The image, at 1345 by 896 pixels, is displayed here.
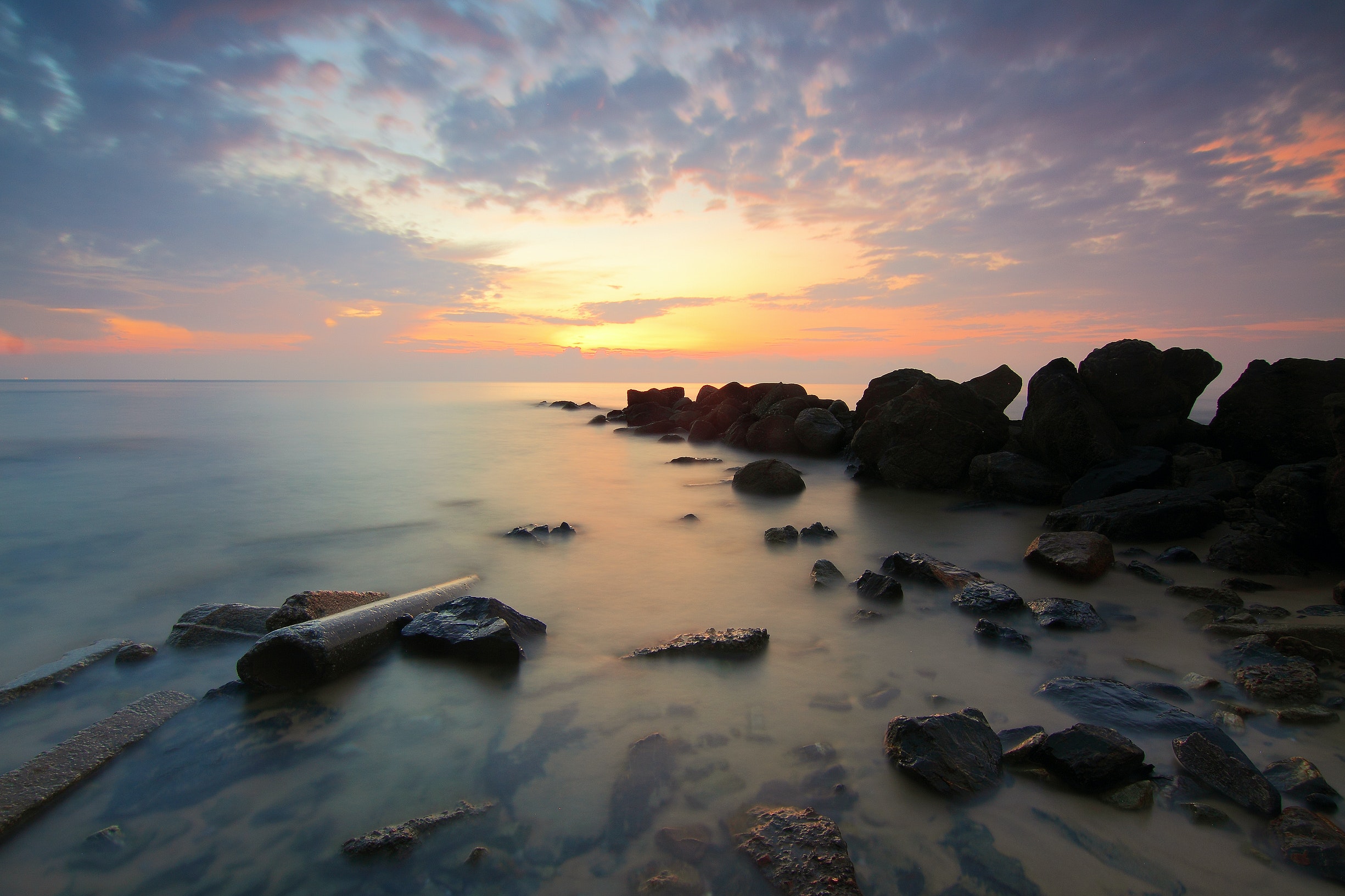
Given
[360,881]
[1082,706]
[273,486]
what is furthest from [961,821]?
[273,486]

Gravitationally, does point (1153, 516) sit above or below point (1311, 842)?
above

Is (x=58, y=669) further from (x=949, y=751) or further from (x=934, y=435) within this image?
(x=934, y=435)

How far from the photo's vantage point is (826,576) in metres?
6.36

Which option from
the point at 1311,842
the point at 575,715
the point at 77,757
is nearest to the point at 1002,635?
the point at 1311,842

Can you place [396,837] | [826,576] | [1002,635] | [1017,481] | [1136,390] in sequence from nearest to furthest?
[396,837]
[1002,635]
[826,576]
[1017,481]
[1136,390]

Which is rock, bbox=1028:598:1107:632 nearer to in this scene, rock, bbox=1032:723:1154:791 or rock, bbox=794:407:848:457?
rock, bbox=1032:723:1154:791

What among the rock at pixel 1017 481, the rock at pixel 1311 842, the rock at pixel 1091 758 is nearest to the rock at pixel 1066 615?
the rock at pixel 1091 758

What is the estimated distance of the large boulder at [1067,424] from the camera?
9438 millimetres

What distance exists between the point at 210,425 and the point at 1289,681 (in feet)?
118

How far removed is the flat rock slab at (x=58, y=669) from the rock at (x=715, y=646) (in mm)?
3965

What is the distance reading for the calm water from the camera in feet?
8.51

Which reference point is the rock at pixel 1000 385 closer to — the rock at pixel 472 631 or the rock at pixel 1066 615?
the rock at pixel 1066 615

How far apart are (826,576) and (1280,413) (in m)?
7.54

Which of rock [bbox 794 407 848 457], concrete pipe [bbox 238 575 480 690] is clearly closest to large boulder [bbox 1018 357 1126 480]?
rock [bbox 794 407 848 457]
